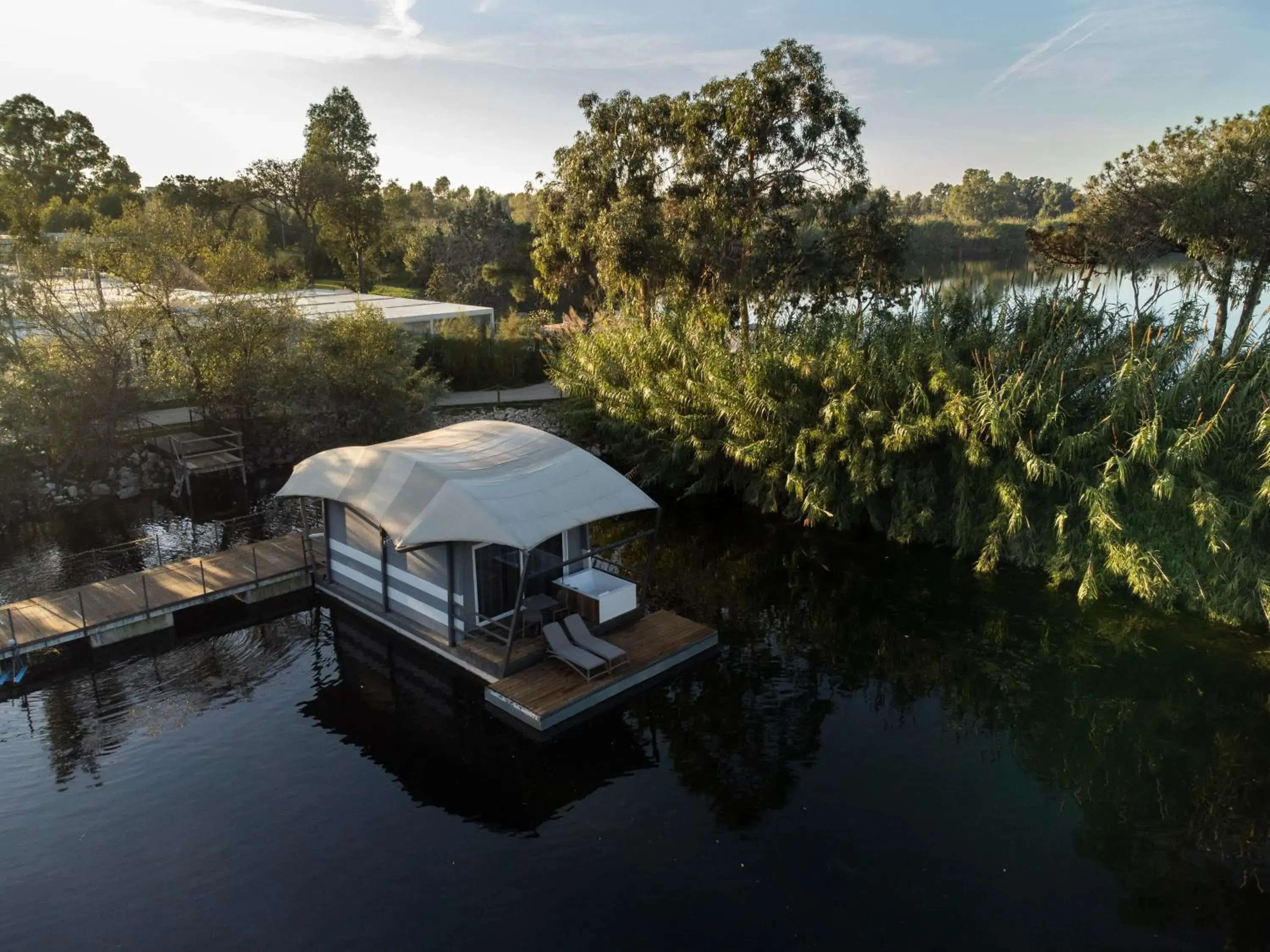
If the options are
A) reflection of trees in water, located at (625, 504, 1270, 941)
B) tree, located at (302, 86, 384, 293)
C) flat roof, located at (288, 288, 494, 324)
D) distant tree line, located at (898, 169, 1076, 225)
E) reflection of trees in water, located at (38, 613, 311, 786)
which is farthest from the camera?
distant tree line, located at (898, 169, 1076, 225)

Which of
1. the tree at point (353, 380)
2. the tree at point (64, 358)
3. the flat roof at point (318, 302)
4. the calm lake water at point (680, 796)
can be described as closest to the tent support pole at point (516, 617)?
the calm lake water at point (680, 796)

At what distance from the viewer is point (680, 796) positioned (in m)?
12.5

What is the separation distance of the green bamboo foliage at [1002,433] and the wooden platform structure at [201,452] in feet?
42.0

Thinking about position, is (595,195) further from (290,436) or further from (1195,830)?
(1195,830)

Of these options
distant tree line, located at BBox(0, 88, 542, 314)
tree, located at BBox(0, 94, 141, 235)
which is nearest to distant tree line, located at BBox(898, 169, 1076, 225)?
distant tree line, located at BBox(0, 88, 542, 314)

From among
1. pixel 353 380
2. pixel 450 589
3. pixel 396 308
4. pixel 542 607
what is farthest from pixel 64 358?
pixel 396 308

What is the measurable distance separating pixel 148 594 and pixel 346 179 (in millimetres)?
50711

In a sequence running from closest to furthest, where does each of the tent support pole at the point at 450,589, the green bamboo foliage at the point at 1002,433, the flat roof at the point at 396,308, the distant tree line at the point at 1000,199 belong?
the tent support pole at the point at 450,589 → the green bamboo foliage at the point at 1002,433 → the flat roof at the point at 396,308 → the distant tree line at the point at 1000,199

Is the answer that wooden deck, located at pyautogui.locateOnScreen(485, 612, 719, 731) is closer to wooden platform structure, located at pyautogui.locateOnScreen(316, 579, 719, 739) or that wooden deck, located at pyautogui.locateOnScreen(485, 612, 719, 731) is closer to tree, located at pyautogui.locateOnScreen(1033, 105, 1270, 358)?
wooden platform structure, located at pyautogui.locateOnScreen(316, 579, 719, 739)

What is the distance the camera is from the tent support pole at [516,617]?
13.8 metres

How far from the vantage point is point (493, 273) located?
62.7 m

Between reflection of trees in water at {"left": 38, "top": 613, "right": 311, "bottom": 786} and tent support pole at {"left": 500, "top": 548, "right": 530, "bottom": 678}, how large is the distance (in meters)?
4.89

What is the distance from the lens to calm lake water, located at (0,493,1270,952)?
10133mm

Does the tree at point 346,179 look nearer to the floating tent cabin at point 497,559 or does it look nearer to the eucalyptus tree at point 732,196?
the eucalyptus tree at point 732,196
